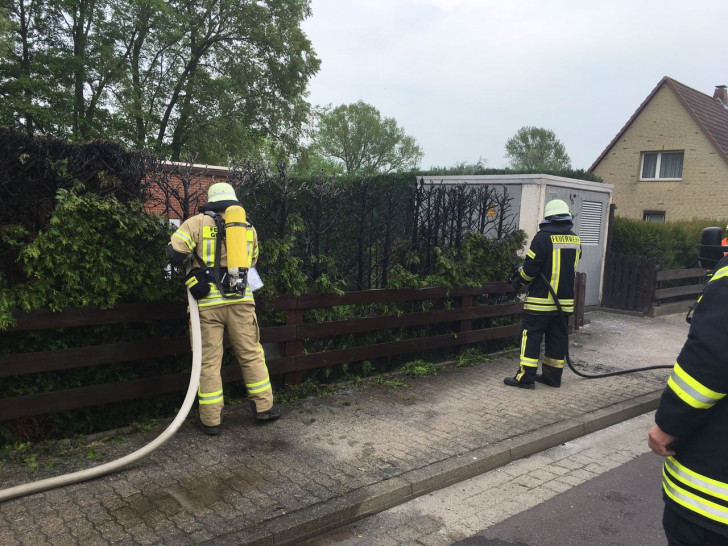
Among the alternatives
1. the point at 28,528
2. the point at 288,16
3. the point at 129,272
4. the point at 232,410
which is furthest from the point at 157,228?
the point at 288,16

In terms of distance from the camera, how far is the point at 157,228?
4828 mm

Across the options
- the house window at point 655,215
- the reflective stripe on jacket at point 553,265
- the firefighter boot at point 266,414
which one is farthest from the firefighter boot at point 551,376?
the house window at point 655,215

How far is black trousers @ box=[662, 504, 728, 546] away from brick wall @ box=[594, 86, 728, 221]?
24.1 meters

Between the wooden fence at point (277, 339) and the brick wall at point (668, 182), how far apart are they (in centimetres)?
1895

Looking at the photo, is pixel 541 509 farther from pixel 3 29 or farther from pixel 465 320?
pixel 3 29

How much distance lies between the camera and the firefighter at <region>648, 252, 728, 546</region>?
1994 millimetres

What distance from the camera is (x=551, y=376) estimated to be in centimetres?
650

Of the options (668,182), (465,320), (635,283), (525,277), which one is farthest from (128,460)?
(668,182)

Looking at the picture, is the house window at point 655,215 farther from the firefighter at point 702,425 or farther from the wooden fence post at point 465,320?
the firefighter at point 702,425

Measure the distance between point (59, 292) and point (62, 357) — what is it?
1.60 ft

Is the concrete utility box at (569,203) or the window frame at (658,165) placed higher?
the window frame at (658,165)

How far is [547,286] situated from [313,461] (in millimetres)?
3298

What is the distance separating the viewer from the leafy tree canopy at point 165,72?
20625 millimetres

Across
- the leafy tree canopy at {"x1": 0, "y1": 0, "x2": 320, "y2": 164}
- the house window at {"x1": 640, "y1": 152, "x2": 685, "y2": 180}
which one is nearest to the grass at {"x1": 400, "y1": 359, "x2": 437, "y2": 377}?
the leafy tree canopy at {"x1": 0, "y1": 0, "x2": 320, "y2": 164}
